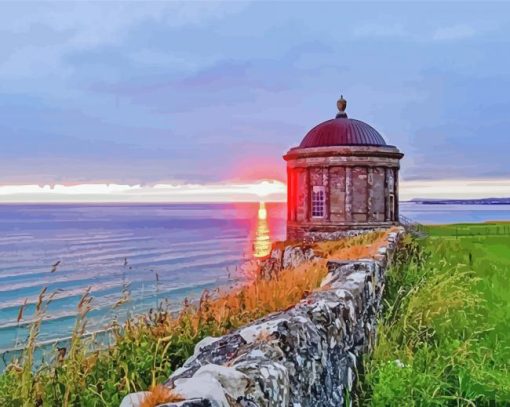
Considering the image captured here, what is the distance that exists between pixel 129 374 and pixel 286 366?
1308mm

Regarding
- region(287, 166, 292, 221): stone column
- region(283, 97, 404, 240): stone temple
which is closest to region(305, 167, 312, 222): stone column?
region(283, 97, 404, 240): stone temple

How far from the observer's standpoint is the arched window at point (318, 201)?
30.6m

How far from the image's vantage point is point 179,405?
2.54 meters

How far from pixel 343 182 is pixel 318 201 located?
1.72 m

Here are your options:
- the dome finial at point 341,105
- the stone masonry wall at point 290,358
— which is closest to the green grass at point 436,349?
the stone masonry wall at point 290,358

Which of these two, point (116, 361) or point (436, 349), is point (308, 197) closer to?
point (436, 349)

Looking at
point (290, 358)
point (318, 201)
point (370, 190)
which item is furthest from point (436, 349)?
point (318, 201)

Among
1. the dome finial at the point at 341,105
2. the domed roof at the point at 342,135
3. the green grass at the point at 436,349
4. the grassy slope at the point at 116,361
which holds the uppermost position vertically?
the dome finial at the point at 341,105

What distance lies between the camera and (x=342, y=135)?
3106cm

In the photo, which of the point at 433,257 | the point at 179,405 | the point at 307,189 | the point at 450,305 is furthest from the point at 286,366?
the point at 307,189

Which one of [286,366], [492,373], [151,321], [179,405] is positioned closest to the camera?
[179,405]

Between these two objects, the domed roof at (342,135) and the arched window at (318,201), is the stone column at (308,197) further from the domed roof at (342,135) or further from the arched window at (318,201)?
the domed roof at (342,135)

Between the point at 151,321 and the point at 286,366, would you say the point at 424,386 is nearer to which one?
the point at 286,366

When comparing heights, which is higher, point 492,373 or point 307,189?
point 307,189
